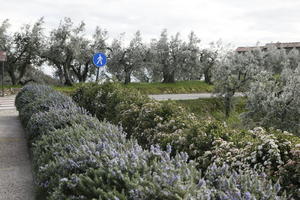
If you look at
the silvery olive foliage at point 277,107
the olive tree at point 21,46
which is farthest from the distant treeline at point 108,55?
the silvery olive foliage at point 277,107

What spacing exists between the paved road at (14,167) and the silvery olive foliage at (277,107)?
40.2ft

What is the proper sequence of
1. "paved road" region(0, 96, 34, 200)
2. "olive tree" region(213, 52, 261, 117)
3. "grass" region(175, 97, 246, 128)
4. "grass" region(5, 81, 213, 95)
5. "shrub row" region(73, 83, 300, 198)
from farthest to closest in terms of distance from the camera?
"grass" region(5, 81, 213, 95) < "olive tree" region(213, 52, 261, 117) < "grass" region(175, 97, 246, 128) < "paved road" region(0, 96, 34, 200) < "shrub row" region(73, 83, 300, 198)

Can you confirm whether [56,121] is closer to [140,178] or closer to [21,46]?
[140,178]

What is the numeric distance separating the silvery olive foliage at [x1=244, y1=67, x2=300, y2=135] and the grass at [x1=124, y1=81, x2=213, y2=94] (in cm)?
1433

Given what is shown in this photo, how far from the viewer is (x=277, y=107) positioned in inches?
747

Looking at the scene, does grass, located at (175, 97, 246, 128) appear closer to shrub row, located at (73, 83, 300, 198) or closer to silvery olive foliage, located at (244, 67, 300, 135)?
silvery olive foliage, located at (244, 67, 300, 135)

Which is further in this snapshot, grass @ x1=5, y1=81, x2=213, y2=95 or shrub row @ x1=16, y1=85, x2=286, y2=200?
grass @ x1=5, y1=81, x2=213, y2=95

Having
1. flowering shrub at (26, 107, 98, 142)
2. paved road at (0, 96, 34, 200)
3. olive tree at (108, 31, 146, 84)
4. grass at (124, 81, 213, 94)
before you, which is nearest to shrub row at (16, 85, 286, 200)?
flowering shrub at (26, 107, 98, 142)

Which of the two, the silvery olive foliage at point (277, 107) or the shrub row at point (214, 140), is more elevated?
the shrub row at point (214, 140)

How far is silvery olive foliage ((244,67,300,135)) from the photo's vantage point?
18541 millimetres

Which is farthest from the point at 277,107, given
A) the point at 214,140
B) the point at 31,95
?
the point at 214,140

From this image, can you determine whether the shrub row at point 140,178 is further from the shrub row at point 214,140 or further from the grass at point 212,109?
the grass at point 212,109

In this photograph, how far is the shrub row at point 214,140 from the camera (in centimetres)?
399

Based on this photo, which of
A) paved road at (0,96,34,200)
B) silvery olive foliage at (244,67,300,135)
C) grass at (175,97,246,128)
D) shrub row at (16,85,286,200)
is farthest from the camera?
grass at (175,97,246,128)
